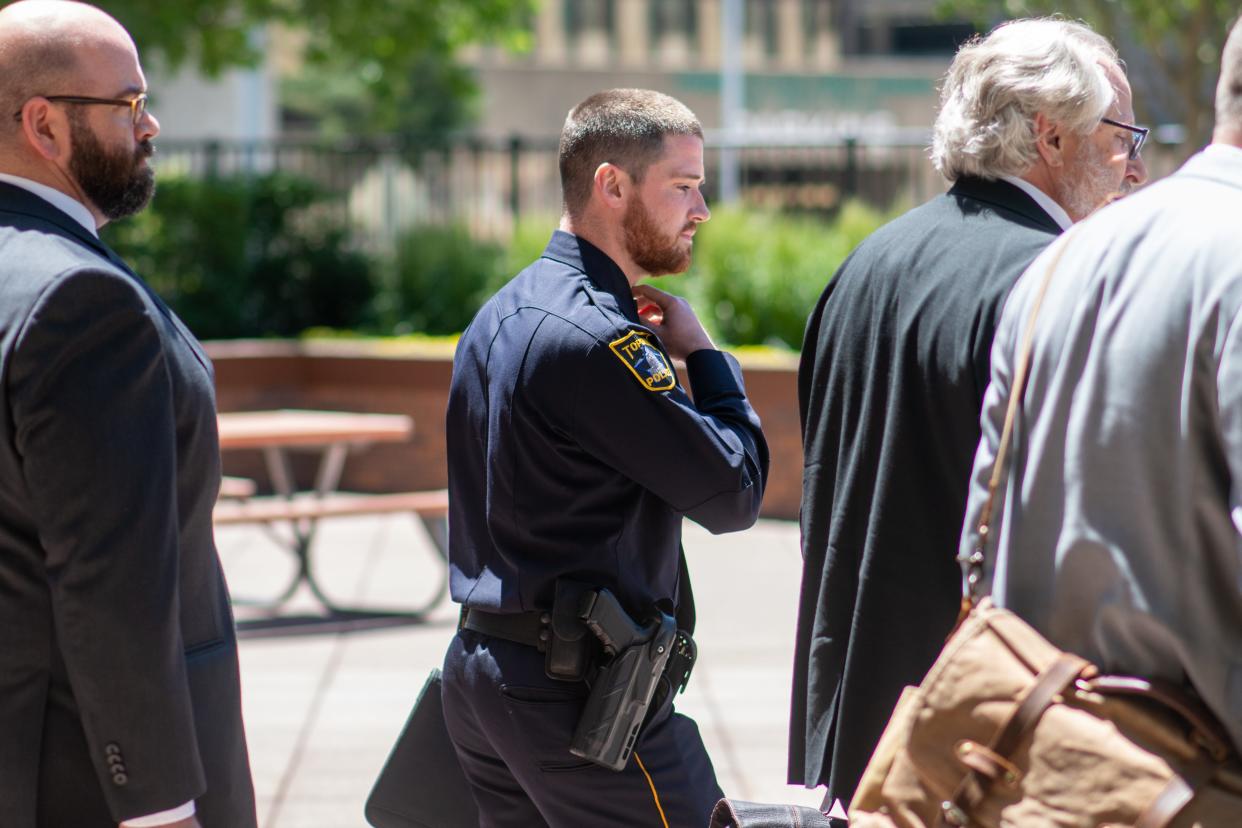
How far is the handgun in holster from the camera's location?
8.82 ft

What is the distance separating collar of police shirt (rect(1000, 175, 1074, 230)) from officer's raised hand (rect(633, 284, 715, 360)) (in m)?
0.65

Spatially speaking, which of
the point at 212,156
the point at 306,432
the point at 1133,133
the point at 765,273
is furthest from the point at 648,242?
the point at 212,156

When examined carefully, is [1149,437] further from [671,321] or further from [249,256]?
[249,256]

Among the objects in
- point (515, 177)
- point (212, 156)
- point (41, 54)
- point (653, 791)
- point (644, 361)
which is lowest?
point (653, 791)

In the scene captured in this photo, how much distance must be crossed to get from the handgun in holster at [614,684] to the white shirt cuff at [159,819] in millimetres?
705

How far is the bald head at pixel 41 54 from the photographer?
2.39 m

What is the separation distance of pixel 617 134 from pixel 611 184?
0.30 feet

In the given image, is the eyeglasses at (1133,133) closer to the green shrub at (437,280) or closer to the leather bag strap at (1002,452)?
the leather bag strap at (1002,452)

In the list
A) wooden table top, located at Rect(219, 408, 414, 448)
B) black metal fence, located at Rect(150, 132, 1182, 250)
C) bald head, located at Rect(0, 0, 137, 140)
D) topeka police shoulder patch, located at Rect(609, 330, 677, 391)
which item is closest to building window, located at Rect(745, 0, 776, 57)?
black metal fence, located at Rect(150, 132, 1182, 250)

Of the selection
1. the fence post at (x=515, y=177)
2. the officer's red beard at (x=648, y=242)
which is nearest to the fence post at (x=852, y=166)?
the fence post at (x=515, y=177)

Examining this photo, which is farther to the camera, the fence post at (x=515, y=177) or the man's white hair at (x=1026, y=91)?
the fence post at (x=515, y=177)

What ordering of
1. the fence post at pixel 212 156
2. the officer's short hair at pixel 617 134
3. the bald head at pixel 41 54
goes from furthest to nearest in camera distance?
1. the fence post at pixel 212 156
2. the officer's short hair at pixel 617 134
3. the bald head at pixel 41 54

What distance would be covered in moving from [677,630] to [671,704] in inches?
6.5

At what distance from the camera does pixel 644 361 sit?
2.74 m
